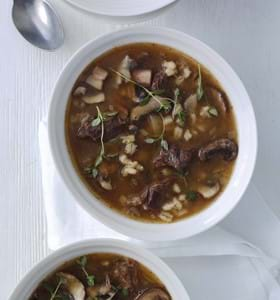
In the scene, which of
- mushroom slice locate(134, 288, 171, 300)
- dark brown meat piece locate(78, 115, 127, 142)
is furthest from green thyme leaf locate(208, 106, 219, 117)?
mushroom slice locate(134, 288, 171, 300)

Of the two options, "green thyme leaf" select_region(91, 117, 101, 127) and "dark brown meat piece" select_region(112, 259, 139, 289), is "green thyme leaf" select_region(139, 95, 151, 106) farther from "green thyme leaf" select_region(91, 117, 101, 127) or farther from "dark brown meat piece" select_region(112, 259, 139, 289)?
"dark brown meat piece" select_region(112, 259, 139, 289)

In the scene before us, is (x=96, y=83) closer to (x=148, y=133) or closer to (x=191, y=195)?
(x=148, y=133)

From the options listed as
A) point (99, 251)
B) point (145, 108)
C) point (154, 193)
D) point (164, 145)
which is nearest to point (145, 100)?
point (145, 108)

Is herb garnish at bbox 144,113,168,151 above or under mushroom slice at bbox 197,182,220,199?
above

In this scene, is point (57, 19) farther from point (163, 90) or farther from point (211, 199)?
point (211, 199)

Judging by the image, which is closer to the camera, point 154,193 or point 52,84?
point 154,193

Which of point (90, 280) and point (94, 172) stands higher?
point (94, 172)

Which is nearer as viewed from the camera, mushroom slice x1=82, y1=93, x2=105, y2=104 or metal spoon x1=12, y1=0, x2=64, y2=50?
mushroom slice x1=82, y1=93, x2=105, y2=104
